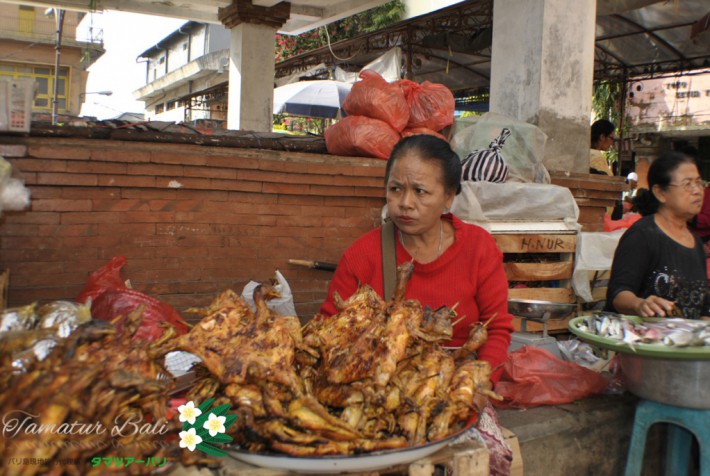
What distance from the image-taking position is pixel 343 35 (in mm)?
15750

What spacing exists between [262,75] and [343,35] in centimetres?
778

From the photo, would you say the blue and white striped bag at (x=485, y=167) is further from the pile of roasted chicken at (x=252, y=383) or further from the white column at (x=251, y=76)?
the white column at (x=251, y=76)

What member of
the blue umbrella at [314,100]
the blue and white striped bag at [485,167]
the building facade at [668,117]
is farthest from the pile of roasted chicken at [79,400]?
the building facade at [668,117]

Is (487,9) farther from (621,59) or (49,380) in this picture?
(49,380)

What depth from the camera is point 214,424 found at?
143cm

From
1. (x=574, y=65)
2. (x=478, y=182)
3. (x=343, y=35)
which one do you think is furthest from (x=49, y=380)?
(x=343, y=35)

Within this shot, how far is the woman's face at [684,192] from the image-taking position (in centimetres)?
332

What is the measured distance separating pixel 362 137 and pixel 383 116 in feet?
0.85

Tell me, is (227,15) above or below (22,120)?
above

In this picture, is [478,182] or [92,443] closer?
[92,443]

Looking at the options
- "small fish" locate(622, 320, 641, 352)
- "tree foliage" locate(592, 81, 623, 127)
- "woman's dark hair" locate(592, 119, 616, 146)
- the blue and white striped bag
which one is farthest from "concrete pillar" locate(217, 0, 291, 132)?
"tree foliage" locate(592, 81, 623, 127)

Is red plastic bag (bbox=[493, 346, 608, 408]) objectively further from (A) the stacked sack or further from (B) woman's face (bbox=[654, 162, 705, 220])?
(A) the stacked sack

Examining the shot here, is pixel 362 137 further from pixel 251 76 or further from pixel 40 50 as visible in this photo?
pixel 40 50

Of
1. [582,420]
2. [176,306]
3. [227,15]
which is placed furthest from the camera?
[227,15]
